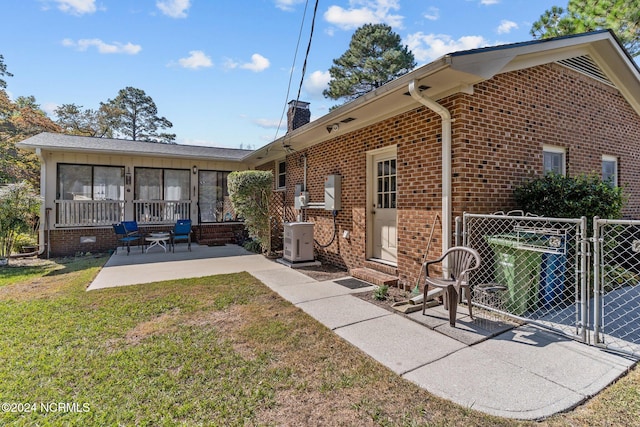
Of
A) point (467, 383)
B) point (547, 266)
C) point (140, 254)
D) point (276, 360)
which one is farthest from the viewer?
point (140, 254)

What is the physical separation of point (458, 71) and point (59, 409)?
4.82 meters

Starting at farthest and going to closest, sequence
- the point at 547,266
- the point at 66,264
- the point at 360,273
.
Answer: the point at 66,264, the point at 360,273, the point at 547,266

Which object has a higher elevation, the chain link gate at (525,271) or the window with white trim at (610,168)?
the window with white trim at (610,168)

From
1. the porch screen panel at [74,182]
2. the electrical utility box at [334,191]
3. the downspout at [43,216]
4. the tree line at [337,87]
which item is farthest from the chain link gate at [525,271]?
the porch screen panel at [74,182]

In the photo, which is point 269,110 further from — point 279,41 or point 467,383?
point 467,383

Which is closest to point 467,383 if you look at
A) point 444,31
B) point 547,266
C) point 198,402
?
point 198,402

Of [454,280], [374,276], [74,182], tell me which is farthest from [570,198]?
[74,182]

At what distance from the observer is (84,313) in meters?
3.96

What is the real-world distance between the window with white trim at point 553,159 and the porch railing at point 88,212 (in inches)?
456

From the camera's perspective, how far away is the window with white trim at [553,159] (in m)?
5.20

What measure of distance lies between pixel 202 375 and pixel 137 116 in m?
33.4

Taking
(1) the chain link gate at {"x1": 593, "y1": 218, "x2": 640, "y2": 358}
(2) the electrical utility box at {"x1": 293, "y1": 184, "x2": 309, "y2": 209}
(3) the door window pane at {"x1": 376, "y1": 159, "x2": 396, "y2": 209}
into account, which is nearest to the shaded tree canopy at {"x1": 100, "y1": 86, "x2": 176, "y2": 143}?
(2) the electrical utility box at {"x1": 293, "y1": 184, "x2": 309, "y2": 209}

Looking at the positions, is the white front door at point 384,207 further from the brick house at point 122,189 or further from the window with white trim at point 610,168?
the brick house at point 122,189

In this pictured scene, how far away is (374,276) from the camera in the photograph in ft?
17.6
